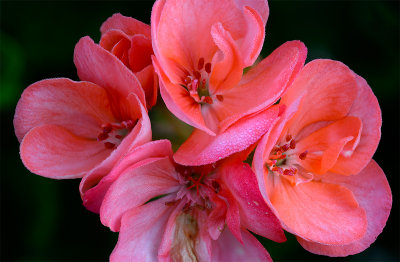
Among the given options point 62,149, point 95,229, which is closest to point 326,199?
point 62,149

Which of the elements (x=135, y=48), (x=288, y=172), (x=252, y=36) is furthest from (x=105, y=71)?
(x=288, y=172)

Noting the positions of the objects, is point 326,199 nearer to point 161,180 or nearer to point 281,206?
point 281,206

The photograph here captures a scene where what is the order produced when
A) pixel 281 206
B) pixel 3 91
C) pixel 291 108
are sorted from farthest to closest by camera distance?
1. pixel 3 91
2. pixel 281 206
3. pixel 291 108

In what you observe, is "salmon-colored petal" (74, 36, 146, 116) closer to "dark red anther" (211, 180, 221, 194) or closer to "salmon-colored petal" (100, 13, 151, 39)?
"salmon-colored petal" (100, 13, 151, 39)

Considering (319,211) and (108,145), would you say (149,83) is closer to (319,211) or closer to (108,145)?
(108,145)

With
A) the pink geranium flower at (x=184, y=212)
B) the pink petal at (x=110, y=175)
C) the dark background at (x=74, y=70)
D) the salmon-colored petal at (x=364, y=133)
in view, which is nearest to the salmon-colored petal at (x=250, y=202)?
the pink geranium flower at (x=184, y=212)
